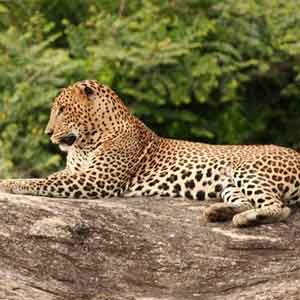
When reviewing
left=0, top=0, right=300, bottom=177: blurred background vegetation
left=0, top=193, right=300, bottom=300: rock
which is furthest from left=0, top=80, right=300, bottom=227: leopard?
left=0, top=0, right=300, bottom=177: blurred background vegetation

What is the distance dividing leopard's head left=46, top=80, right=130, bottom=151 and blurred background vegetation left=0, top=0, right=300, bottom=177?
642 cm

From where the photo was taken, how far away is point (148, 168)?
14516 millimetres

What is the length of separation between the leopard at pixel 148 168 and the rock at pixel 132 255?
49 cm

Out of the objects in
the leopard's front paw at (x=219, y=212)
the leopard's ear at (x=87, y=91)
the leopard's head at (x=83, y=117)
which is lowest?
the leopard's front paw at (x=219, y=212)

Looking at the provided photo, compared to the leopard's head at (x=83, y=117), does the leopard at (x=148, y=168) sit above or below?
below

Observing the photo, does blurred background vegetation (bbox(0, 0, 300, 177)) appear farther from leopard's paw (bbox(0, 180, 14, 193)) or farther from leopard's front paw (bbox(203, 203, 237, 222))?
leopard's front paw (bbox(203, 203, 237, 222))

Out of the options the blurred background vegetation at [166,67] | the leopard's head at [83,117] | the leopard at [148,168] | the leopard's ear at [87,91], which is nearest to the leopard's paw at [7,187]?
the leopard at [148,168]

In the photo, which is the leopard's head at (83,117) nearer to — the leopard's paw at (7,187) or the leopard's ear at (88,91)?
the leopard's ear at (88,91)

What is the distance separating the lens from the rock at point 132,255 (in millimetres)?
11328

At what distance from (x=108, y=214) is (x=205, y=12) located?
13.1m

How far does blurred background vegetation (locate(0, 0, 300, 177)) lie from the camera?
22.2 meters

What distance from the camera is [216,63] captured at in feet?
75.6

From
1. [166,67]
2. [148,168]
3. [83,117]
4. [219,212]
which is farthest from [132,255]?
[166,67]

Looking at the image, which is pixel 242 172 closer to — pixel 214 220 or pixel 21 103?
pixel 214 220
